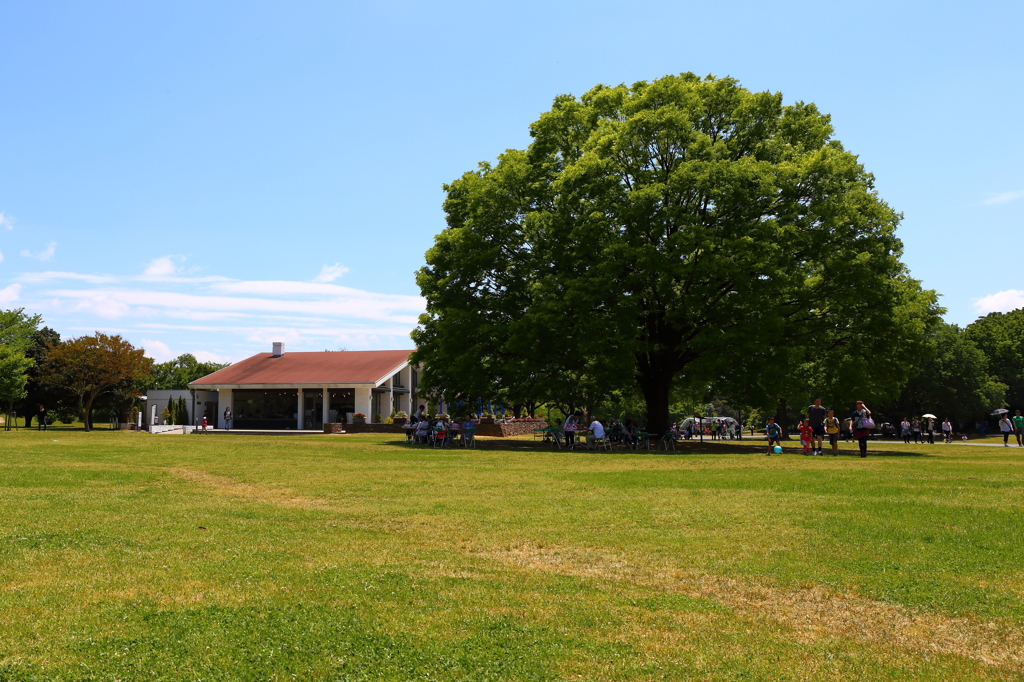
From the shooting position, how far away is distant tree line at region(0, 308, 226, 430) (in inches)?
1966

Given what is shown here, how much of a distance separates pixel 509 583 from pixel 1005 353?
286 feet

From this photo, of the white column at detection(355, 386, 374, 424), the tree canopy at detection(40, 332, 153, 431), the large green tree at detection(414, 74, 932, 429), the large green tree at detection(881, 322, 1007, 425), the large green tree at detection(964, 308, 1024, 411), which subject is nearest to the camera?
the large green tree at detection(414, 74, 932, 429)

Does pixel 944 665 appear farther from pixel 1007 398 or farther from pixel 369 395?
pixel 1007 398

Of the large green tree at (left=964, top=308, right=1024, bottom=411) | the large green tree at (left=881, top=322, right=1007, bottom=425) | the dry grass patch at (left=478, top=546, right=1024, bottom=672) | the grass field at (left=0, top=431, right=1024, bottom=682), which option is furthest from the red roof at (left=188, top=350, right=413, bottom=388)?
the large green tree at (left=964, top=308, right=1024, bottom=411)

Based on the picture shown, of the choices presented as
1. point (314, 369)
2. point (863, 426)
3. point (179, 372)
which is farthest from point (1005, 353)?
point (179, 372)

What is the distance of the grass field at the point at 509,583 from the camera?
5035 mm

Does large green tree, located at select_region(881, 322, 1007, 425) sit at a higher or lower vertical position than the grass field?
higher

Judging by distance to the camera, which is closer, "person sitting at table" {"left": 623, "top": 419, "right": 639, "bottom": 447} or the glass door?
"person sitting at table" {"left": 623, "top": 419, "right": 639, "bottom": 447}

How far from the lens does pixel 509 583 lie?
23.0 ft

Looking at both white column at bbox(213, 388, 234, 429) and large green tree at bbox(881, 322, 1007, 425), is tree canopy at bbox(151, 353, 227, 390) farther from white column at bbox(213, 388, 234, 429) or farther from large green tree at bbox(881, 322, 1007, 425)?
large green tree at bbox(881, 322, 1007, 425)

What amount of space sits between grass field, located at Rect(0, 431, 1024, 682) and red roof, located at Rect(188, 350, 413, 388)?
38.4 m

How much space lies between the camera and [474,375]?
31641 mm

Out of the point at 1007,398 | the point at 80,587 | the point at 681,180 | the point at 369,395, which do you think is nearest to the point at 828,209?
the point at 681,180

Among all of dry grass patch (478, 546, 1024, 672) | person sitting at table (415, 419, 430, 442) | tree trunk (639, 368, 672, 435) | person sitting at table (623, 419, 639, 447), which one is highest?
tree trunk (639, 368, 672, 435)
